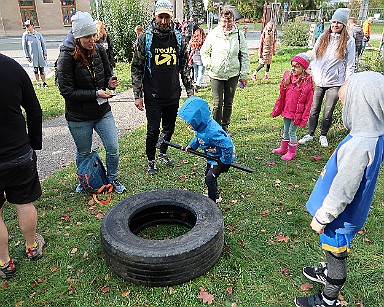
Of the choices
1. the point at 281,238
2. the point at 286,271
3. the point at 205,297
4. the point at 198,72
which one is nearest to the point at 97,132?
the point at 205,297

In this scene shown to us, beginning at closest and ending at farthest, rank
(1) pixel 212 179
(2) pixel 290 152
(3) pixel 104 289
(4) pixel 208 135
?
(3) pixel 104 289 < (4) pixel 208 135 < (1) pixel 212 179 < (2) pixel 290 152

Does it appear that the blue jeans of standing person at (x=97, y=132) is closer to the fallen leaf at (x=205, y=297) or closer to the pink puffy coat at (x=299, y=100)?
the fallen leaf at (x=205, y=297)

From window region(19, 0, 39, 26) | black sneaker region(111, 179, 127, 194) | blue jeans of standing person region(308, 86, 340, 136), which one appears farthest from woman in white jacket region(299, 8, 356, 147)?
window region(19, 0, 39, 26)

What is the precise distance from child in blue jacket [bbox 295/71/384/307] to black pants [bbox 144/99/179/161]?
271cm

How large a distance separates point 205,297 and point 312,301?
0.88 metres

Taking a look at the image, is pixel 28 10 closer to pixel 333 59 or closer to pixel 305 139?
pixel 305 139

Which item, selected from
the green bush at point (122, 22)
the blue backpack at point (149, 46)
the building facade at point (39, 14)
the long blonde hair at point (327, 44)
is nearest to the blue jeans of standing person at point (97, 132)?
the blue backpack at point (149, 46)

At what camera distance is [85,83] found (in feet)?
12.7

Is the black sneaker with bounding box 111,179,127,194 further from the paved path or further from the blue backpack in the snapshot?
the blue backpack

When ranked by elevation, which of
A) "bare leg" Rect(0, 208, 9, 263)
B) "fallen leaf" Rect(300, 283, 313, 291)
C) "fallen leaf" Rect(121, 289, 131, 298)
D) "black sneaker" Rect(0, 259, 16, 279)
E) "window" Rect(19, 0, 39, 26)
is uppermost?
"window" Rect(19, 0, 39, 26)

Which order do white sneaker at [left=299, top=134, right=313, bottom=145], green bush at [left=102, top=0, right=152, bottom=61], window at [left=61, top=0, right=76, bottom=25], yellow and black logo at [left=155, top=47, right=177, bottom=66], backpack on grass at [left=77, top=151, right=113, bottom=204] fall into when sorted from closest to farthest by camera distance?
backpack on grass at [left=77, top=151, right=113, bottom=204], yellow and black logo at [left=155, top=47, right=177, bottom=66], white sneaker at [left=299, top=134, right=313, bottom=145], green bush at [left=102, top=0, right=152, bottom=61], window at [left=61, top=0, right=76, bottom=25]

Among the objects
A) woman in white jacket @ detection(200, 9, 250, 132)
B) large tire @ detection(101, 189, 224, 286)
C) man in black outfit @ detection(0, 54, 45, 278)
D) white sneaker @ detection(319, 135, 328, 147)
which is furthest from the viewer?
white sneaker @ detection(319, 135, 328, 147)

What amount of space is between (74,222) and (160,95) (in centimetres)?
194

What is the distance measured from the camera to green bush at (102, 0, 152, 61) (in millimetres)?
14031
